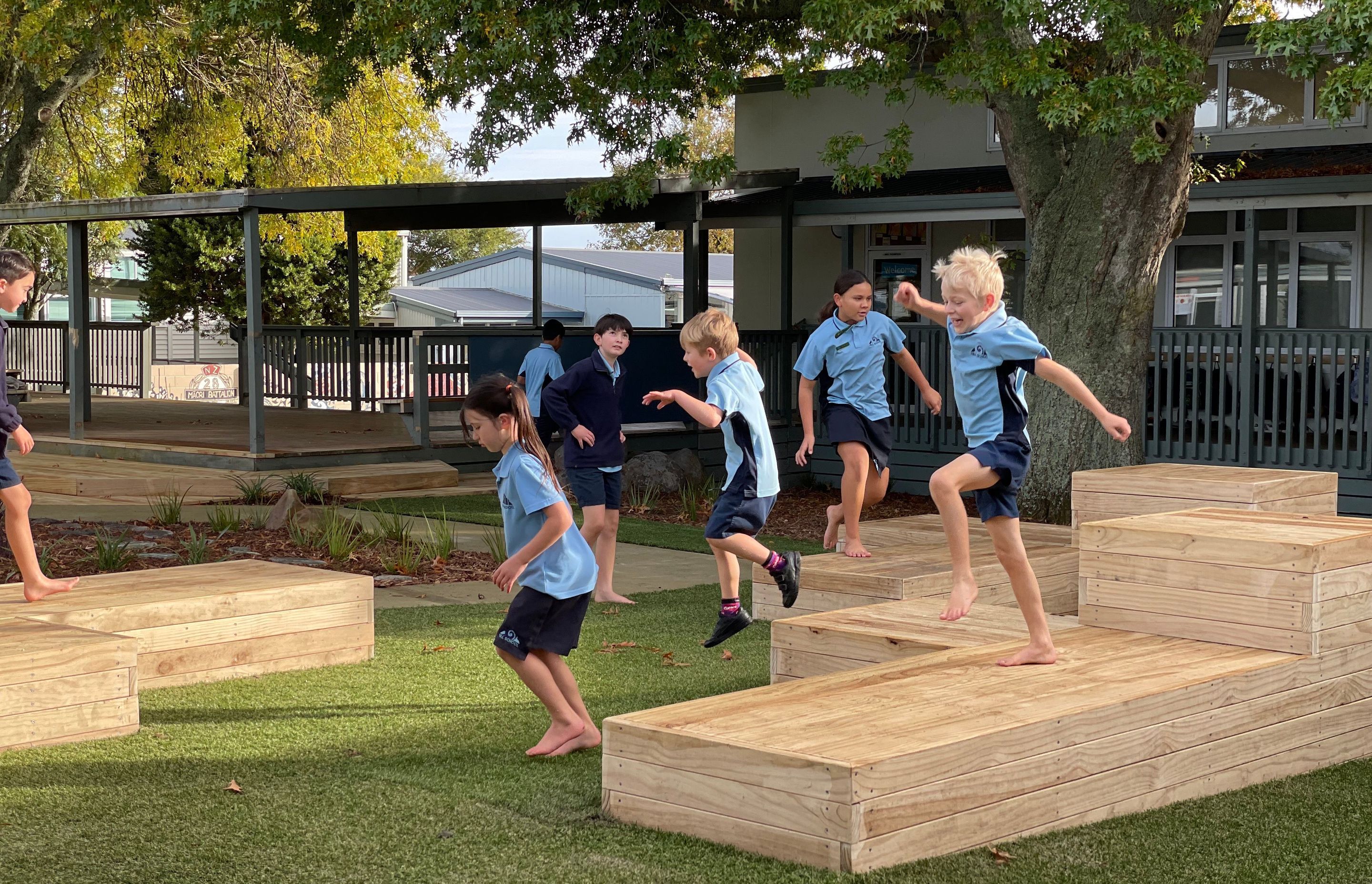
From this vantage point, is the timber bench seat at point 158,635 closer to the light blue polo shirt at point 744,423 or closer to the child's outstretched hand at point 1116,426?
→ the light blue polo shirt at point 744,423

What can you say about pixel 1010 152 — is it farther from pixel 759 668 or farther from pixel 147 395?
pixel 147 395

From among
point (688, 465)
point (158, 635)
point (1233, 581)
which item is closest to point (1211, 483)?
point (1233, 581)

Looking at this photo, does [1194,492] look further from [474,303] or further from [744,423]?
[474,303]

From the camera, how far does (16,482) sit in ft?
23.8

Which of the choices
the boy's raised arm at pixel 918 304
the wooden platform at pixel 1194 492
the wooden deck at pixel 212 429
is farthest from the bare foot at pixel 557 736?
the wooden deck at pixel 212 429

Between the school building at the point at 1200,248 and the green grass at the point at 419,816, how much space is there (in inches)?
344

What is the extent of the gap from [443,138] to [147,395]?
38.2ft

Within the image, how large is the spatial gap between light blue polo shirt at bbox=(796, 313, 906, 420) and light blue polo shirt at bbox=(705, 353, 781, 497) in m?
1.62

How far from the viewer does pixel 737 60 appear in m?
16.3

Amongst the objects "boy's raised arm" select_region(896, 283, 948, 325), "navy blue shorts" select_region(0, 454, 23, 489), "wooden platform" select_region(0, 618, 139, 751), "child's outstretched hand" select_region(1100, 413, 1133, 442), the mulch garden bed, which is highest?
"boy's raised arm" select_region(896, 283, 948, 325)

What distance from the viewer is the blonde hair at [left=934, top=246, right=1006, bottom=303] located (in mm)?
5953

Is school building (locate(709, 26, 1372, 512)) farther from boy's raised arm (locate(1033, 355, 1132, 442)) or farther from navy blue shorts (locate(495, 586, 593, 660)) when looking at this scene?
navy blue shorts (locate(495, 586, 593, 660))

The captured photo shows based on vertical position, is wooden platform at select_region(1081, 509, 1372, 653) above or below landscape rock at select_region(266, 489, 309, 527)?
above

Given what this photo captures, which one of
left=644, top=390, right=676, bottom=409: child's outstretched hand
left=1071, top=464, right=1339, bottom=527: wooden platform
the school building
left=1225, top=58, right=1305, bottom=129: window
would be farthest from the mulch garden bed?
left=1225, top=58, right=1305, bottom=129: window
